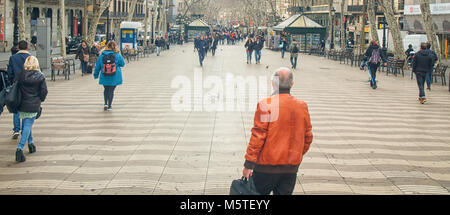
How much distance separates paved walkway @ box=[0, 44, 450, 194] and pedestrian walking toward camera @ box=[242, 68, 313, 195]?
179 cm

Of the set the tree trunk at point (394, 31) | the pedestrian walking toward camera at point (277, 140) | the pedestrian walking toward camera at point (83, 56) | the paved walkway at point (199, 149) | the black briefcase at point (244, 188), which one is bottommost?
the paved walkway at point (199, 149)

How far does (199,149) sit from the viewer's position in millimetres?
8461

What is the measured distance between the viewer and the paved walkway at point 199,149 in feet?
21.3

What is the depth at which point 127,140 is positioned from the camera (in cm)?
902

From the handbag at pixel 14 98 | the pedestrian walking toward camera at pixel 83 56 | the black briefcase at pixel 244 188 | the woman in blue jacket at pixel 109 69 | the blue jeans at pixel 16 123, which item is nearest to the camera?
the black briefcase at pixel 244 188

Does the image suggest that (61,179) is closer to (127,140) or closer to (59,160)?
(59,160)

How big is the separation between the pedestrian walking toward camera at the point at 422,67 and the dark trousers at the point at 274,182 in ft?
36.6

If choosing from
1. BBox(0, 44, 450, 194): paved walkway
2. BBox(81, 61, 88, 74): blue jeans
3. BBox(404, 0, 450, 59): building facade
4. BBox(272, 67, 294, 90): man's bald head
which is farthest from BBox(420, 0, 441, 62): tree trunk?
BBox(272, 67, 294, 90): man's bald head

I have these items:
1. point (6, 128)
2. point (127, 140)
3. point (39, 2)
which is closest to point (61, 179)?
point (127, 140)

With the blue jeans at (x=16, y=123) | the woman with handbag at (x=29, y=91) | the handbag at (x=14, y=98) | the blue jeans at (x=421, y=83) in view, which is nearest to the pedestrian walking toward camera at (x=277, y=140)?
the woman with handbag at (x=29, y=91)

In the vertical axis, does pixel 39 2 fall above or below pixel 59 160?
above

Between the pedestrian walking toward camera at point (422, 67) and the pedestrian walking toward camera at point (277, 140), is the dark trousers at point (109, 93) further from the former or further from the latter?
the pedestrian walking toward camera at point (422, 67)

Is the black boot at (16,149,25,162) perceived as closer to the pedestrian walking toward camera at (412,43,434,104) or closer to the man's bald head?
the man's bald head
